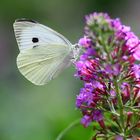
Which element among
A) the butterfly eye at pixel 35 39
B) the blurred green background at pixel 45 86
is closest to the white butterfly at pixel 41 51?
the butterfly eye at pixel 35 39

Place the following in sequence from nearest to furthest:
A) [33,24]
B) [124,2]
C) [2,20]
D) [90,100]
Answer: [90,100] → [33,24] → [2,20] → [124,2]

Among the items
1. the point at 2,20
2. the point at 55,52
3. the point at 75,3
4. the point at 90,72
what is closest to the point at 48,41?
the point at 55,52

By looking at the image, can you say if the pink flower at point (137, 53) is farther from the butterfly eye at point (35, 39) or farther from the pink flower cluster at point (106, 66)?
the butterfly eye at point (35, 39)

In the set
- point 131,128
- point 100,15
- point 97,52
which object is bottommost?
point 131,128

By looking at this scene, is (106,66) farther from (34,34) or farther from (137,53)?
(34,34)

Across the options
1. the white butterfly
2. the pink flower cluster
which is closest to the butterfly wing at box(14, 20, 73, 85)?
the white butterfly

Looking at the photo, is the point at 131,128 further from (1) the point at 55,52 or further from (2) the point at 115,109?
(1) the point at 55,52

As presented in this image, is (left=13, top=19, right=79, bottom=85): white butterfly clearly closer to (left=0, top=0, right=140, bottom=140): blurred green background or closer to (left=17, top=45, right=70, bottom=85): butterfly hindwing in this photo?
(left=17, top=45, right=70, bottom=85): butterfly hindwing
